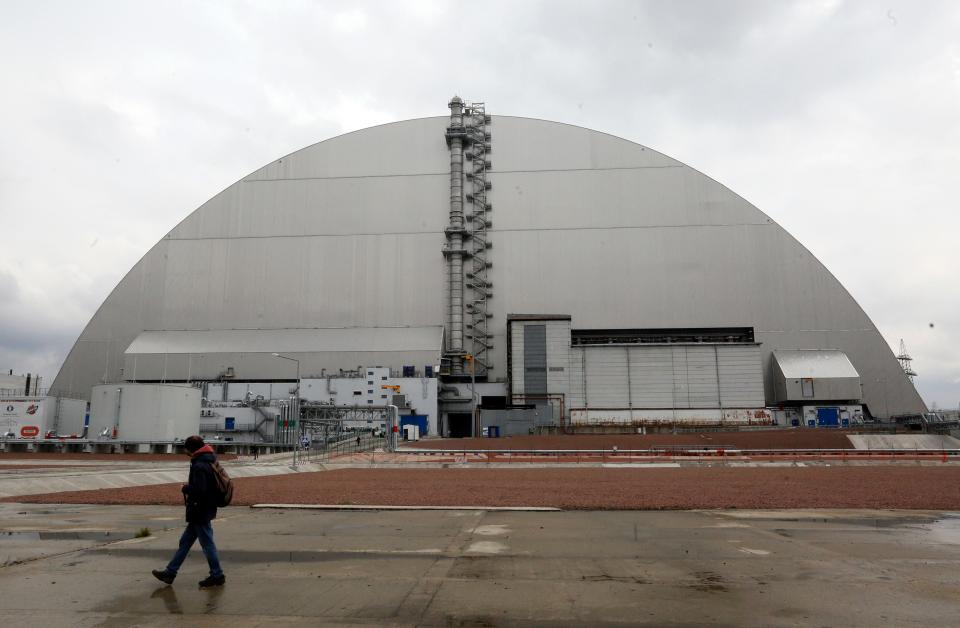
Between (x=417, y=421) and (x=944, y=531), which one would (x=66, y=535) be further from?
(x=417, y=421)

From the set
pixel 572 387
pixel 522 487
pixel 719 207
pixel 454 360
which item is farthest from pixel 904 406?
pixel 522 487

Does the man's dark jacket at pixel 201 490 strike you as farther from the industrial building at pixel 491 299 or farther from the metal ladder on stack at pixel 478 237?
the metal ladder on stack at pixel 478 237

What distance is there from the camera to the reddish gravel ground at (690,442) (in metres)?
46.9

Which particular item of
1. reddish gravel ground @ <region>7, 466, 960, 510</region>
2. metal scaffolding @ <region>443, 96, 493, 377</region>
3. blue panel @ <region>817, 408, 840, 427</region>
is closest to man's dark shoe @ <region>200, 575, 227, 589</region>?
reddish gravel ground @ <region>7, 466, 960, 510</region>

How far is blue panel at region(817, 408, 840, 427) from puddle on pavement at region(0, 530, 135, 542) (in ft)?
203

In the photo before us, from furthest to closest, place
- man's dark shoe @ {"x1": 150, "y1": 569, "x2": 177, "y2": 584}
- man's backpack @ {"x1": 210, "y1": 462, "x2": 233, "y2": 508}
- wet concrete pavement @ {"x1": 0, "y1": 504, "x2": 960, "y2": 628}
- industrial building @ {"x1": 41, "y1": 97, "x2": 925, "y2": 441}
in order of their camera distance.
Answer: industrial building @ {"x1": 41, "y1": 97, "x2": 925, "y2": 441} < man's backpack @ {"x1": 210, "y1": 462, "x2": 233, "y2": 508} < man's dark shoe @ {"x1": 150, "y1": 569, "x2": 177, "y2": 584} < wet concrete pavement @ {"x1": 0, "y1": 504, "x2": 960, "y2": 628}

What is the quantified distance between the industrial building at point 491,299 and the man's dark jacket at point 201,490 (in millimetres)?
54180

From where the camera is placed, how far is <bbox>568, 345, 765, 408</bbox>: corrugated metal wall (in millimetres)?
61531

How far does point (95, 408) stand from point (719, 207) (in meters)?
58.7

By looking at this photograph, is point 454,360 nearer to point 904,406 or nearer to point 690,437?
point 690,437

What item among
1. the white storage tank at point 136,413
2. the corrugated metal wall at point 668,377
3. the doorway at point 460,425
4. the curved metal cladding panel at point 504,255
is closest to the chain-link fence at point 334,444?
the white storage tank at point 136,413

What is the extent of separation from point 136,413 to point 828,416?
189 ft

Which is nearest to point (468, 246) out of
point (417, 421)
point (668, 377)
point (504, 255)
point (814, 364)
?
point (504, 255)

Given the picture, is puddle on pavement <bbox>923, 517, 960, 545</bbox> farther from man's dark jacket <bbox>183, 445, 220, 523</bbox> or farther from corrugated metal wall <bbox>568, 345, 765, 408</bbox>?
corrugated metal wall <bbox>568, 345, 765, 408</bbox>
